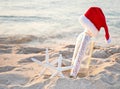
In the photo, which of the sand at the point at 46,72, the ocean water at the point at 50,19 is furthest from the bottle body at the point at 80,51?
the ocean water at the point at 50,19

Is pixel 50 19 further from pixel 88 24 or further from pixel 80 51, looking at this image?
pixel 88 24

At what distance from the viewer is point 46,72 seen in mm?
4012

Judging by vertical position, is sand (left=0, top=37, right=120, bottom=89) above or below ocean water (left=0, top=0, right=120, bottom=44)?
above

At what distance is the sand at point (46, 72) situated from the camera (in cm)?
348

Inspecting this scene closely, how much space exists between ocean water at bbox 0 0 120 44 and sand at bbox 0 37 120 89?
1.28 m

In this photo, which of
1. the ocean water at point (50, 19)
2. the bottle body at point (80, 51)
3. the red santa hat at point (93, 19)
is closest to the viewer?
the red santa hat at point (93, 19)

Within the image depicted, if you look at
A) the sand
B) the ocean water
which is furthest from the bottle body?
the ocean water

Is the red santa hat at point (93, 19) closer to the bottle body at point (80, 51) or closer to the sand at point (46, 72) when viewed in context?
the bottle body at point (80, 51)

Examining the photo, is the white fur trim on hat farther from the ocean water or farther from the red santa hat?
→ the ocean water

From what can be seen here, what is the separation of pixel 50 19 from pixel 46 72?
18.5 ft

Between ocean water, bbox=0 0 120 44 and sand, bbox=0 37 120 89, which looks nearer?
sand, bbox=0 37 120 89

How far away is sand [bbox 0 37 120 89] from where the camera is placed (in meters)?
3.48

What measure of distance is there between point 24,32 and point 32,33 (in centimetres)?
21

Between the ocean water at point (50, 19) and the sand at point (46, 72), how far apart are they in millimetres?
1278
